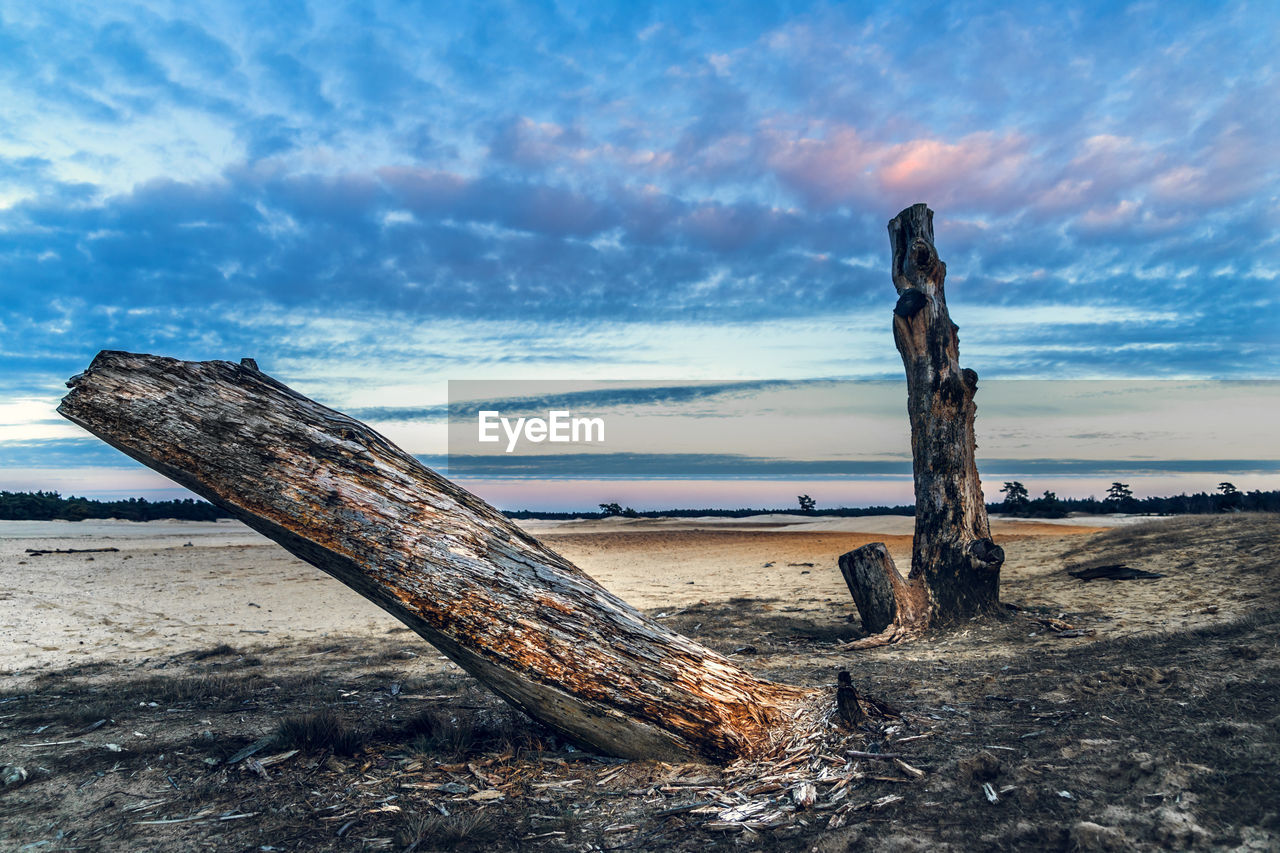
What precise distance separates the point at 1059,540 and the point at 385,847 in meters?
15.8

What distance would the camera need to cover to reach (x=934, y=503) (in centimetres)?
920

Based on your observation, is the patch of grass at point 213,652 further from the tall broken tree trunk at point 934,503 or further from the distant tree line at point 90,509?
the distant tree line at point 90,509

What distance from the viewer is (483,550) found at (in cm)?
478

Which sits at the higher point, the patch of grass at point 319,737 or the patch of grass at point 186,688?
the patch of grass at point 319,737

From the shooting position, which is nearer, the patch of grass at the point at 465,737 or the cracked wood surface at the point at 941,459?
Answer: the patch of grass at the point at 465,737

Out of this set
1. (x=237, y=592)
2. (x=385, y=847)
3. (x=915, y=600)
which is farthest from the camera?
(x=237, y=592)

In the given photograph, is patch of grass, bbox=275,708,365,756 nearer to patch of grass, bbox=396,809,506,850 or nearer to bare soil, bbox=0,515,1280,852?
bare soil, bbox=0,515,1280,852

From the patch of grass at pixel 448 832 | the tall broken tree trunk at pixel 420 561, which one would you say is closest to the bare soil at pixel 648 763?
the patch of grass at pixel 448 832

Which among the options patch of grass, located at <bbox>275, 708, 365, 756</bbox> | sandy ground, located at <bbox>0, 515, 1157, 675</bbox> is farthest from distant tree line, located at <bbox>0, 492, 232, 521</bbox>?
patch of grass, located at <bbox>275, 708, 365, 756</bbox>

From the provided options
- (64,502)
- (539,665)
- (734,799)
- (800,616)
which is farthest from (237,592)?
(64,502)

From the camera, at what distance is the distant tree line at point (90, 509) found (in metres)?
28.8

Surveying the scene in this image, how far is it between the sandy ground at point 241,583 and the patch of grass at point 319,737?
5.35m

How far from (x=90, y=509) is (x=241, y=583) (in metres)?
22.1

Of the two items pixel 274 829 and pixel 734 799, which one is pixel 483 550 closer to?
pixel 274 829
